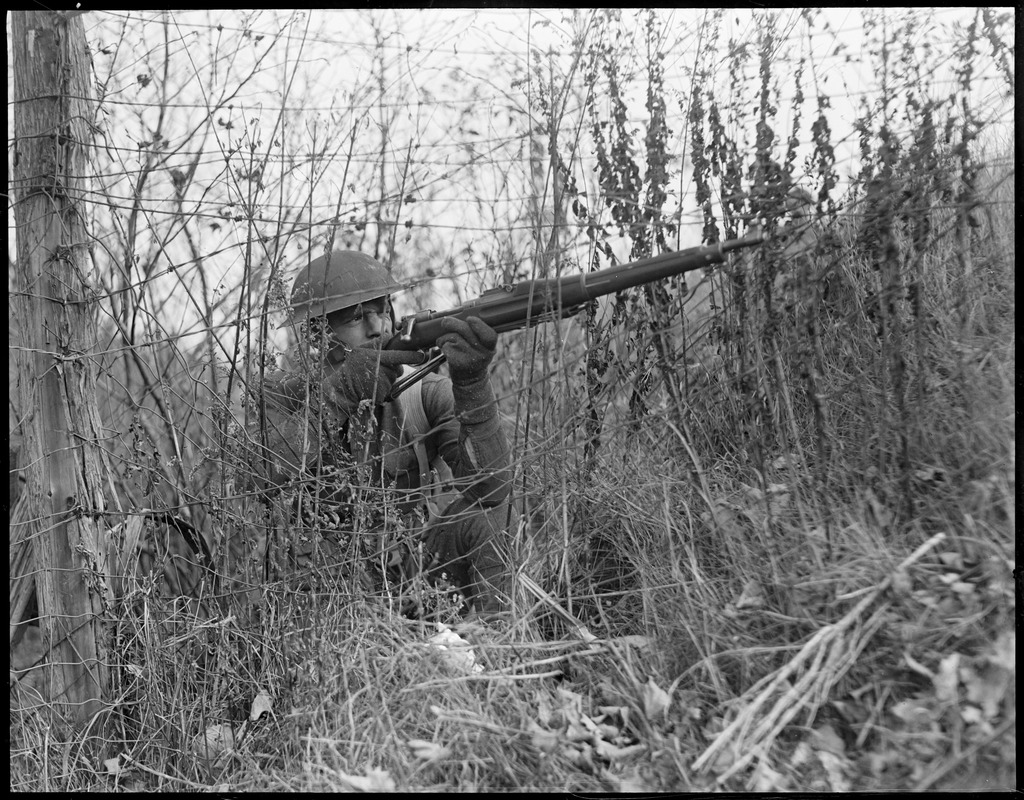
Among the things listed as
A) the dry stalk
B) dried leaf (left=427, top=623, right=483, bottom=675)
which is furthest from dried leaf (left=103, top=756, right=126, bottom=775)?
the dry stalk

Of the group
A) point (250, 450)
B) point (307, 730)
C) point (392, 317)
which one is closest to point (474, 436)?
point (392, 317)

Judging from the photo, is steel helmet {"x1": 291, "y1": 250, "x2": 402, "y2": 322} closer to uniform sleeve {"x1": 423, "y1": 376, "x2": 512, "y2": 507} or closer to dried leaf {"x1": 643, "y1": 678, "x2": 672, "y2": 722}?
uniform sleeve {"x1": 423, "y1": 376, "x2": 512, "y2": 507}

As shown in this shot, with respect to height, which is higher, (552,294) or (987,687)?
(552,294)

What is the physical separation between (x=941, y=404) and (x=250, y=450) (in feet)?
8.80

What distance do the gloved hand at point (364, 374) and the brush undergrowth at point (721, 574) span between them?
685 millimetres

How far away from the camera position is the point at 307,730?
10.4 ft

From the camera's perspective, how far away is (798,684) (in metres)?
2.62

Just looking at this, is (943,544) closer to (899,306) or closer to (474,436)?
(899,306)

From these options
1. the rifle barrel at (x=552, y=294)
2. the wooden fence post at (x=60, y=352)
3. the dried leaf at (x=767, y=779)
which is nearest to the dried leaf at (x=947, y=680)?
the dried leaf at (x=767, y=779)

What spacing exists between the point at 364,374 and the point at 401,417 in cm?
45

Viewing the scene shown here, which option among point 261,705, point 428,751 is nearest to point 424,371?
point 261,705

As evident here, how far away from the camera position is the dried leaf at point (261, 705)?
3340mm

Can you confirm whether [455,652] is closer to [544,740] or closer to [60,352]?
[544,740]

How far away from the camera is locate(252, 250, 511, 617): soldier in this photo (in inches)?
142
